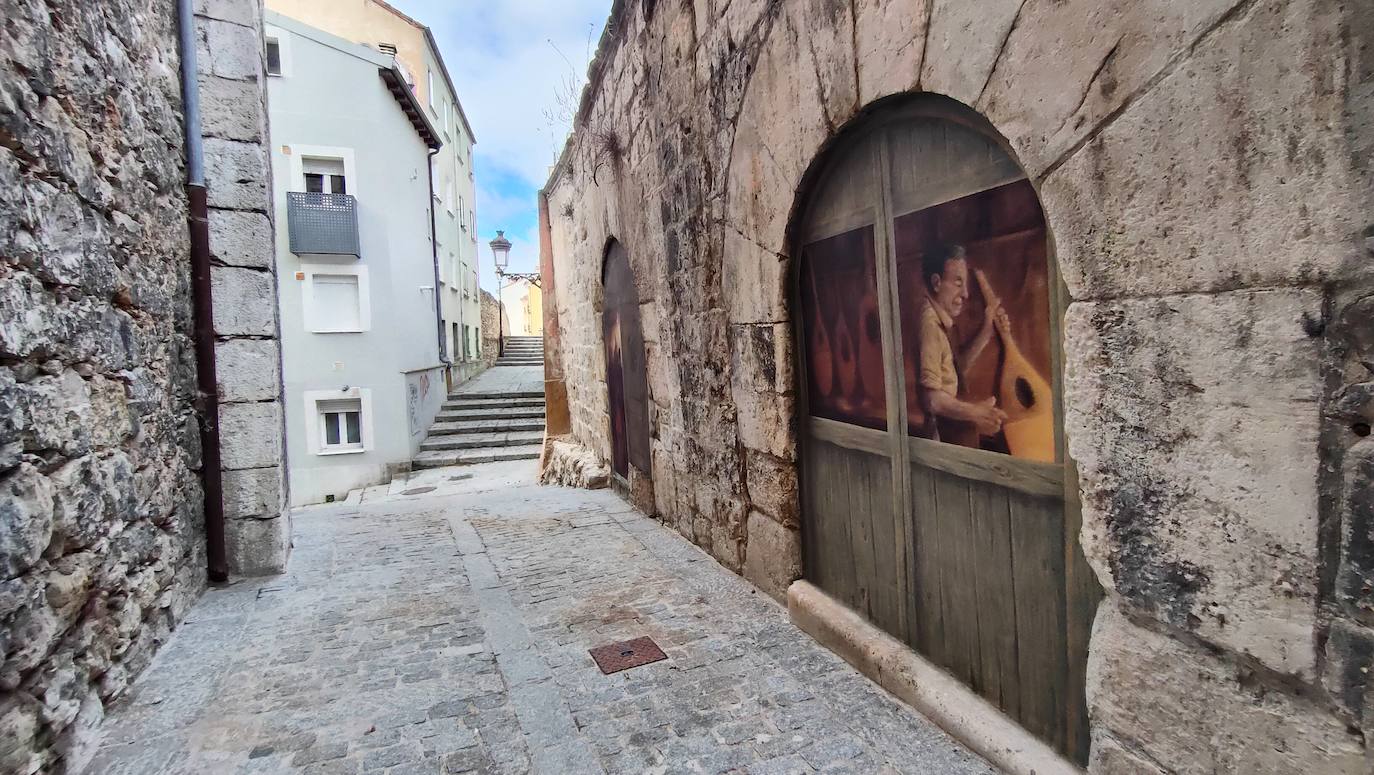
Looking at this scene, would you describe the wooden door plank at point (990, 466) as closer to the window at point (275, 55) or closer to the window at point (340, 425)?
the window at point (340, 425)

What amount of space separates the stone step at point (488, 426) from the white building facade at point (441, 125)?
2.67 m

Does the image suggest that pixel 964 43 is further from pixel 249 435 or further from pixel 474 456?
pixel 474 456

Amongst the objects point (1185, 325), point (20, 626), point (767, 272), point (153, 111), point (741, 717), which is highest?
point (153, 111)

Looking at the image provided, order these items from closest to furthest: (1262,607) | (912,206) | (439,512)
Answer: (1262,607) < (912,206) < (439,512)

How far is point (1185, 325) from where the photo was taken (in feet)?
4.38

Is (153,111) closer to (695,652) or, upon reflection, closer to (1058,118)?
(695,652)

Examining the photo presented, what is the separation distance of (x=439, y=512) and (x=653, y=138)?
133 inches

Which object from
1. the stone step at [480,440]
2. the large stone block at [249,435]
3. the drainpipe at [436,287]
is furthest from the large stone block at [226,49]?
the drainpipe at [436,287]

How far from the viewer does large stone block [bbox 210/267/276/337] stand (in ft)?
12.1

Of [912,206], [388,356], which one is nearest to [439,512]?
[912,206]

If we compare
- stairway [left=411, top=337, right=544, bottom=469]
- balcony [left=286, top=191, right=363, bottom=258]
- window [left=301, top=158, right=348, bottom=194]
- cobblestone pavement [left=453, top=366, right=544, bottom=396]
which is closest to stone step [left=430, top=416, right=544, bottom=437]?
stairway [left=411, top=337, right=544, bottom=469]

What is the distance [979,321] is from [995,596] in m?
0.80

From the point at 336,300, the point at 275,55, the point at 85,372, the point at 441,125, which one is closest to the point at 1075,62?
the point at 85,372

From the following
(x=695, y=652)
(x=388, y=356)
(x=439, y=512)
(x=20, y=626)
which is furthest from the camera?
(x=388, y=356)
